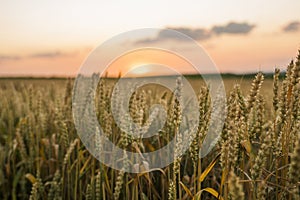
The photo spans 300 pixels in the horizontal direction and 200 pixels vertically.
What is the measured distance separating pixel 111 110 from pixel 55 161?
105 cm

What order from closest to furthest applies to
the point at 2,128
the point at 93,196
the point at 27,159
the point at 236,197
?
the point at 236,197
the point at 93,196
the point at 27,159
the point at 2,128

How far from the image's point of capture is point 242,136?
1.40m

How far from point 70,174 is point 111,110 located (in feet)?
2.12

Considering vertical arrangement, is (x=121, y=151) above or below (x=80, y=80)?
below

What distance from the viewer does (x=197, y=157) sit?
142 cm

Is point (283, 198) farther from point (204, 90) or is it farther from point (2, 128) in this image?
point (2, 128)

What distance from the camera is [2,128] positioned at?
161 inches

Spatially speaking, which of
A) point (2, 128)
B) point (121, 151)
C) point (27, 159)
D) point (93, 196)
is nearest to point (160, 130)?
point (121, 151)

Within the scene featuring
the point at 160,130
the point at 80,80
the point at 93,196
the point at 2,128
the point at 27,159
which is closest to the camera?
the point at 93,196

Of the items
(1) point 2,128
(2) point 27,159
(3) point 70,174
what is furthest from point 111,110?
(1) point 2,128

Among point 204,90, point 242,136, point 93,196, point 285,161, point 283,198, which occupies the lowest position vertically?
point 93,196

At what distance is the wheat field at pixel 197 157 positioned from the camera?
4.49ft

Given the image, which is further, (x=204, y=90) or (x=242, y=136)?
(x=204, y=90)

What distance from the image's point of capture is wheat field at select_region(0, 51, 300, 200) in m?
1.37
